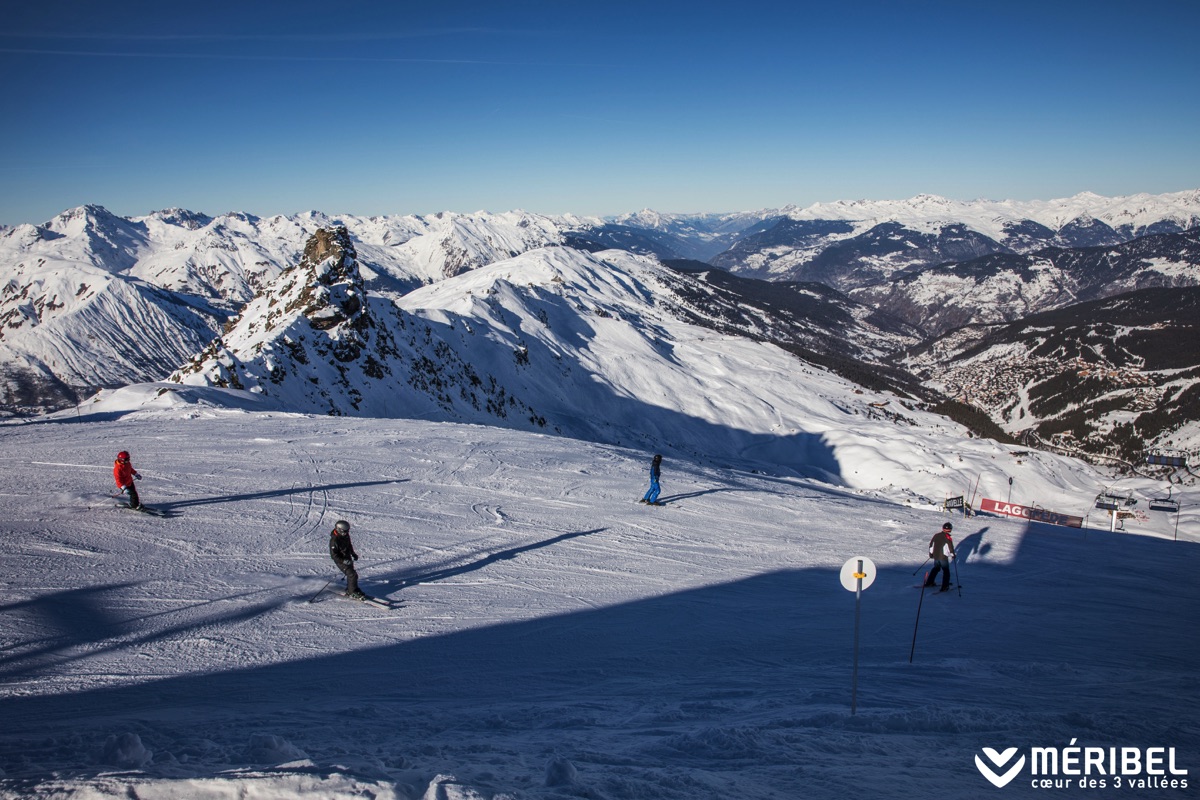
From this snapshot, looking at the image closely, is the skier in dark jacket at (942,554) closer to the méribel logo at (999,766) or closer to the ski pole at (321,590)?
the méribel logo at (999,766)

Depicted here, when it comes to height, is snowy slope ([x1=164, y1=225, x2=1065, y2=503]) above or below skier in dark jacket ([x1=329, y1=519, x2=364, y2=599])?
above

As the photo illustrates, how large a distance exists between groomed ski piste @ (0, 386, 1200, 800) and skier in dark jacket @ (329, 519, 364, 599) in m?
0.38

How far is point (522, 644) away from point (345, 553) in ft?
10.6

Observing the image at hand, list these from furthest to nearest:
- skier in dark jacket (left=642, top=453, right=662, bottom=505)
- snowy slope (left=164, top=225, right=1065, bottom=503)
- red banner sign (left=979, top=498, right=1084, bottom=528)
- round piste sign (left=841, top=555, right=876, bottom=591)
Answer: snowy slope (left=164, top=225, right=1065, bottom=503) → red banner sign (left=979, top=498, right=1084, bottom=528) → skier in dark jacket (left=642, top=453, right=662, bottom=505) → round piste sign (left=841, top=555, right=876, bottom=591)

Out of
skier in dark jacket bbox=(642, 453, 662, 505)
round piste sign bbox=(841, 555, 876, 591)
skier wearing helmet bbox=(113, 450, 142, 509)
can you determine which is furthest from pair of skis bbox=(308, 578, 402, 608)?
A: skier in dark jacket bbox=(642, 453, 662, 505)

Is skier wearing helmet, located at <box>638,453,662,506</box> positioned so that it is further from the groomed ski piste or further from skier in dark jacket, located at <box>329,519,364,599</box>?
skier in dark jacket, located at <box>329,519,364,599</box>

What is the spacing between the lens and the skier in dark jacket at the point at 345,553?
396 inches

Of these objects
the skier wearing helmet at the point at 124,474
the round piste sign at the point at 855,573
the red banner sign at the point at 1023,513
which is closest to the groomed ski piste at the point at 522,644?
the skier wearing helmet at the point at 124,474

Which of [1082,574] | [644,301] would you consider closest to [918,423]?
[1082,574]

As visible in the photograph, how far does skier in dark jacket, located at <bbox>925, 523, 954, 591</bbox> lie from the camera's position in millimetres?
13297

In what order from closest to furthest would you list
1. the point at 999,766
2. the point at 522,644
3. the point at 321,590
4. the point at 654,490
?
the point at 999,766, the point at 522,644, the point at 321,590, the point at 654,490

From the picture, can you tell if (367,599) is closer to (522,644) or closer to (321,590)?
(321,590)

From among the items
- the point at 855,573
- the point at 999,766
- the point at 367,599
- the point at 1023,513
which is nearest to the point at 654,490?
the point at 367,599

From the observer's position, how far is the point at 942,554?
13383mm
